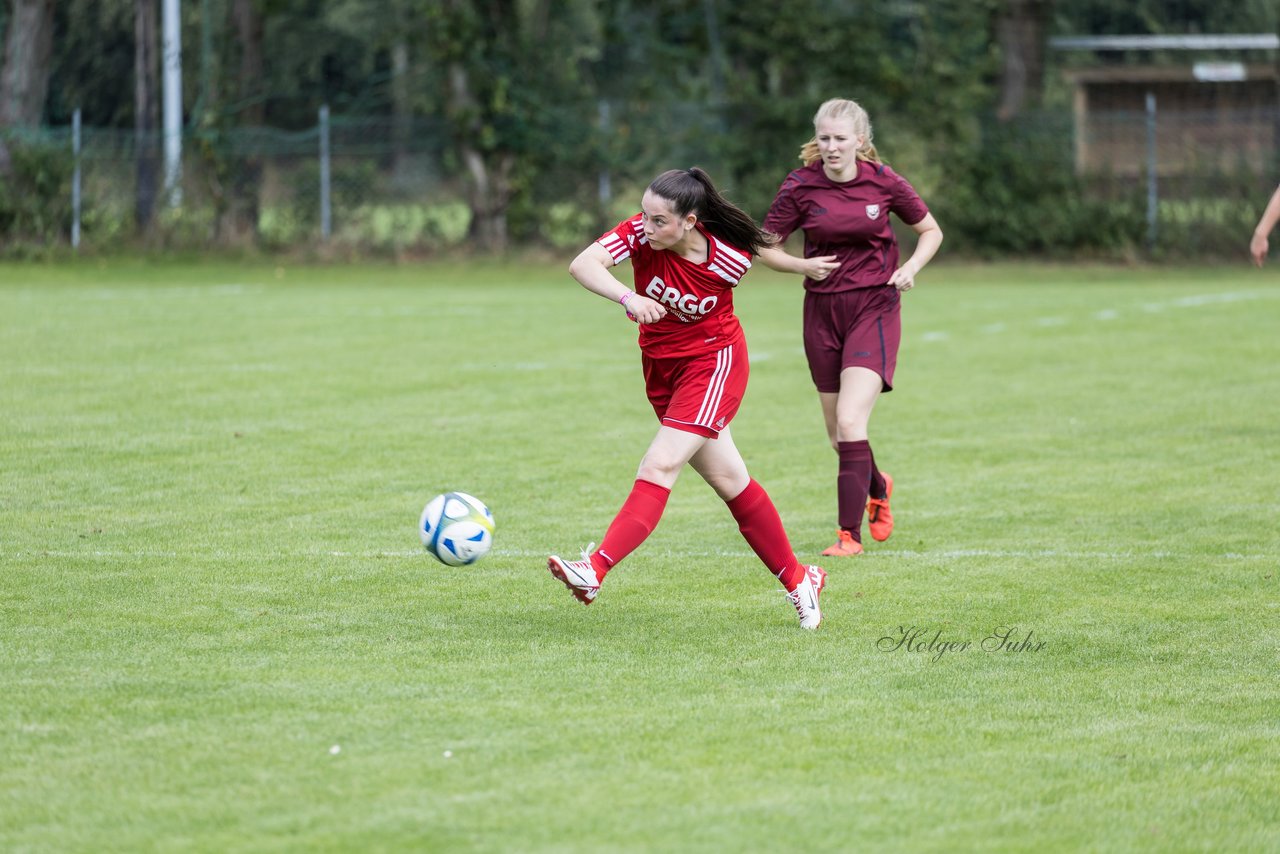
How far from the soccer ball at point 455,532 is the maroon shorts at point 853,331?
2.23m

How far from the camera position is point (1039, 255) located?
27078 mm

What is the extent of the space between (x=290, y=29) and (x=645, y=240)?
3283 centimetres

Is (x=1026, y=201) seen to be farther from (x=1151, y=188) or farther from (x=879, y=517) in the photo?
(x=879, y=517)

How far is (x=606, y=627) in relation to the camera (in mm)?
6141

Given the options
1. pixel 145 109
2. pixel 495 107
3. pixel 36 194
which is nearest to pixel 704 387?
pixel 36 194

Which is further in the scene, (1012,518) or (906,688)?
(1012,518)

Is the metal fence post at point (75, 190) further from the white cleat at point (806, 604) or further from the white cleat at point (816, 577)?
the white cleat at point (806, 604)

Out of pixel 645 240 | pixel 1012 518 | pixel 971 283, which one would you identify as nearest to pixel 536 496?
pixel 1012 518

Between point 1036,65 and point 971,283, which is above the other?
point 1036,65

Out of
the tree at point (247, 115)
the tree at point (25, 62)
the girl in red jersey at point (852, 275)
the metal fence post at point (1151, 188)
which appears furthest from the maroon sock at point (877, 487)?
the tree at point (25, 62)

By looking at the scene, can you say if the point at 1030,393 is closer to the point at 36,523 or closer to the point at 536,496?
the point at 536,496

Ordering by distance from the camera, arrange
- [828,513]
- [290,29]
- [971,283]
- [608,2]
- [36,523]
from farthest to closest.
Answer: [290,29] → [608,2] → [971,283] → [828,513] → [36,523]

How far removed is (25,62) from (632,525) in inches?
948

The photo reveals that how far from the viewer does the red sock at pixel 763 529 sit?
6289 mm
